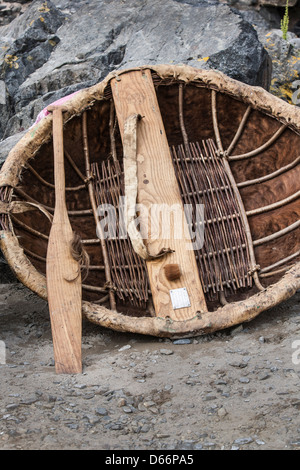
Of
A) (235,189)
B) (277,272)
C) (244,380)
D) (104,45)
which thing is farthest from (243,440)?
(104,45)

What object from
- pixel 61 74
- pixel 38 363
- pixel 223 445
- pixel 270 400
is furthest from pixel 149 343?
pixel 61 74

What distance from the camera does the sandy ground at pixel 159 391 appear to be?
144cm

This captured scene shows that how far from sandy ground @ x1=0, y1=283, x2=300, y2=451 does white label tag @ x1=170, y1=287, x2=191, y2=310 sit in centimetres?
15

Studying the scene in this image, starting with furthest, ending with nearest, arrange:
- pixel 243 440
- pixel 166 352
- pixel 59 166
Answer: pixel 59 166 → pixel 166 352 → pixel 243 440

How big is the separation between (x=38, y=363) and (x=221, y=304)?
893 millimetres

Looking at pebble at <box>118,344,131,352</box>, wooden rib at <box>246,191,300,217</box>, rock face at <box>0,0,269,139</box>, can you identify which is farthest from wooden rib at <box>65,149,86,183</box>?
rock face at <box>0,0,269,139</box>

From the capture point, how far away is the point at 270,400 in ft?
5.29

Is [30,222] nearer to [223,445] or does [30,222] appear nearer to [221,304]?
[221,304]

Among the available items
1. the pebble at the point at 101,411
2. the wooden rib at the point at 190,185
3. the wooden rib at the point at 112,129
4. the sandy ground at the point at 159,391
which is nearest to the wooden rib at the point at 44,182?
the wooden rib at the point at 112,129

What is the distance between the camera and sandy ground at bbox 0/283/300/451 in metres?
1.44

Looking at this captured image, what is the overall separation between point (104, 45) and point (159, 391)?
10.7 ft

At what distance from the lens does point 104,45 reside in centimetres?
433

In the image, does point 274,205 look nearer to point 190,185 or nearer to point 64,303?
point 190,185

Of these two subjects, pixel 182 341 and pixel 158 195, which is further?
pixel 158 195
